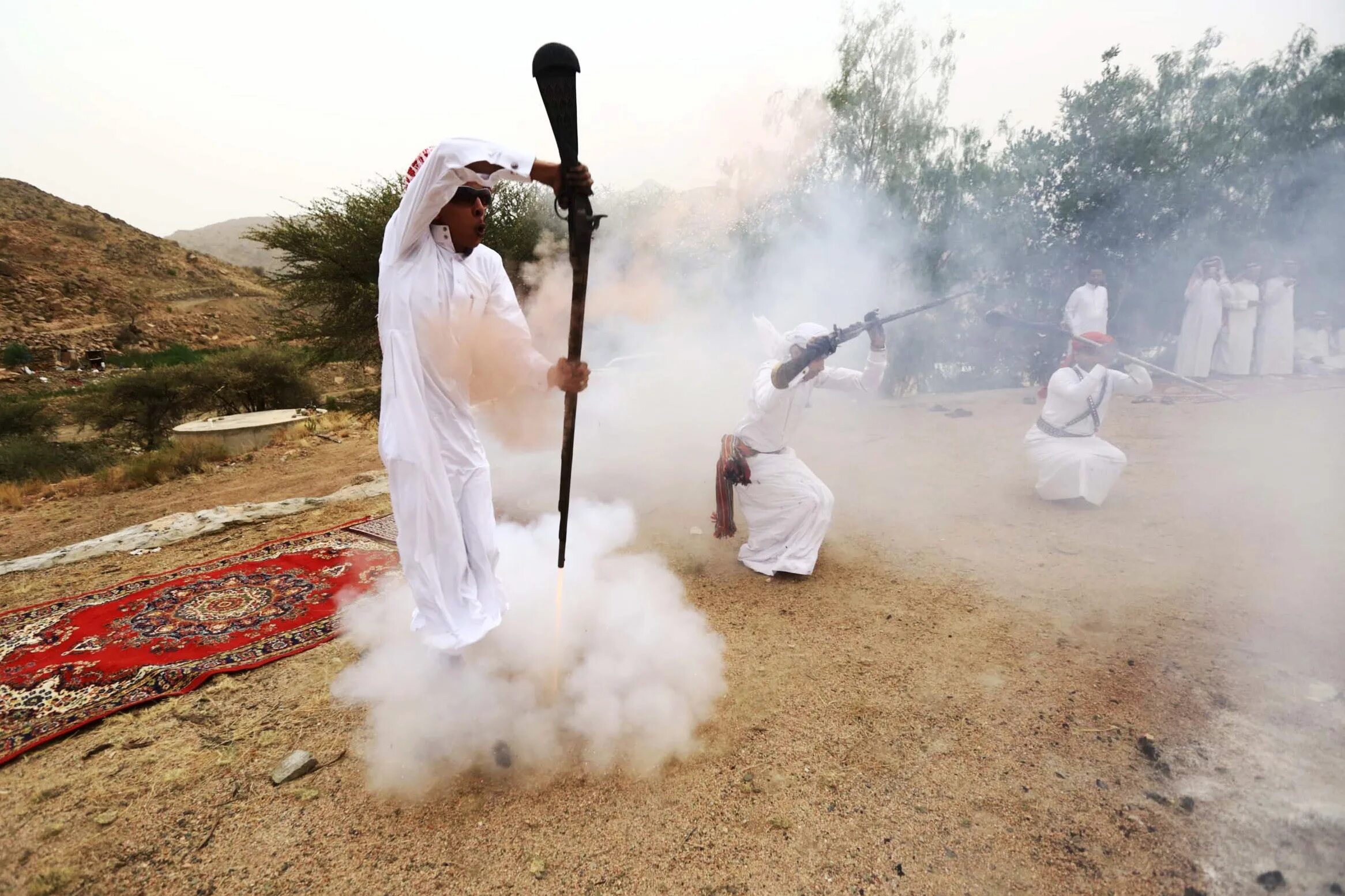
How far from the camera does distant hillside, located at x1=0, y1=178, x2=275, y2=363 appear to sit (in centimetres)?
2414

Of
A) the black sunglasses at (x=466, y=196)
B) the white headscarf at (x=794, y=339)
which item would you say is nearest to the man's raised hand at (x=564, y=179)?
the black sunglasses at (x=466, y=196)

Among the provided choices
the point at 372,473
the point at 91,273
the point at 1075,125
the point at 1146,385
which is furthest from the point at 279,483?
the point at 91,273

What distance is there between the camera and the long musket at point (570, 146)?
6.89ft

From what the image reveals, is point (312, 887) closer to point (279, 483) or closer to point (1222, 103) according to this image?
point (279, 483)

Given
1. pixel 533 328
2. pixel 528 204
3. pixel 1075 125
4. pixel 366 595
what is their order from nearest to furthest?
pixel 366 595 < pixel 533 328 < pixel 528 204 < pixel 1075 125

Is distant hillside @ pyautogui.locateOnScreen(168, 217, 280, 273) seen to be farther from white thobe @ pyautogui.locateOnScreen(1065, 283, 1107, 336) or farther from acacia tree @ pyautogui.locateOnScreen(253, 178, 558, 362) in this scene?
white thobe @ pyautogui.locateOnScreen(1065, 283, 1107, 336)

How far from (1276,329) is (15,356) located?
32.3 meters

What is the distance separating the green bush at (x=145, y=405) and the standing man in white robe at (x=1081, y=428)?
14964mm

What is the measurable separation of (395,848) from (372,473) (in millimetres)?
6165

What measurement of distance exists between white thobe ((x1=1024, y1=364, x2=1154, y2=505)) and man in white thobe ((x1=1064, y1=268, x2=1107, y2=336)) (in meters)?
4.23

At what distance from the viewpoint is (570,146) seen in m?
2.23

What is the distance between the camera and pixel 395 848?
2.29 m

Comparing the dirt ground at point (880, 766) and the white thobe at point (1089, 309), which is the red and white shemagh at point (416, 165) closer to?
the dirt ground at point (880, 766)

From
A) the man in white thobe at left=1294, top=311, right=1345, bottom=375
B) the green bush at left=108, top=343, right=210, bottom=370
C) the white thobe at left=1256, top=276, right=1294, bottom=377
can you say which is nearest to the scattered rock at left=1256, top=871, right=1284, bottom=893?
the white thobe at left=1256, top=276, right=1294, bottom=377
